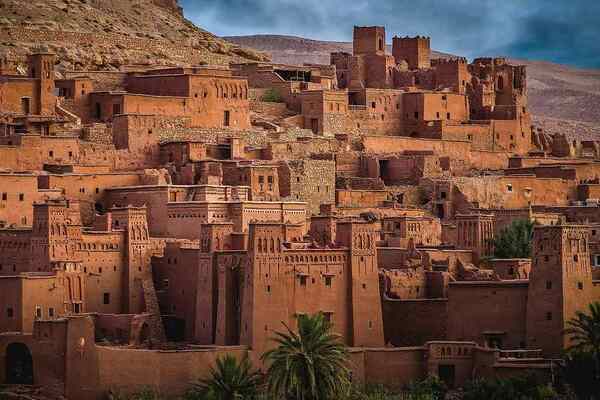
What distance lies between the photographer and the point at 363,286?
48875mm

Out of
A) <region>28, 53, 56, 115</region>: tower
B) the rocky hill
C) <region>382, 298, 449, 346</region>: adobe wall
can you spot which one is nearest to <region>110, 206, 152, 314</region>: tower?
<region>382, 298, 449, 346</region>: adobe wall

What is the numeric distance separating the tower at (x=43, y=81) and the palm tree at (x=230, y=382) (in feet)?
47.8

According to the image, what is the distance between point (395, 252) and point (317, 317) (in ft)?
22.3

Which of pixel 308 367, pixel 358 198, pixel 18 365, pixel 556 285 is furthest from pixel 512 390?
pixel 358 198

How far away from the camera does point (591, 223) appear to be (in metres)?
56.4

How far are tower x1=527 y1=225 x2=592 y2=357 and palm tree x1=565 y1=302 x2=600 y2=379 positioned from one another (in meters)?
0.27

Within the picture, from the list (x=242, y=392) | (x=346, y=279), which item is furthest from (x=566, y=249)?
(x=242, y=392)

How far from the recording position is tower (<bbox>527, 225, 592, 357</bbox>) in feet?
155

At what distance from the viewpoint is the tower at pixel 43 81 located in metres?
58.0

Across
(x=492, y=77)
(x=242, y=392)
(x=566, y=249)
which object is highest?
(x=492, y=77)

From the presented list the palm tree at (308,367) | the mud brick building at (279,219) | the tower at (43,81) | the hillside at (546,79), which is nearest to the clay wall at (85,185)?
the mud brick building at (279,219)

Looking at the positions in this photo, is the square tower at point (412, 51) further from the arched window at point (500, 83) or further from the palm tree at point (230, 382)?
the palm tree at point (230, 382)

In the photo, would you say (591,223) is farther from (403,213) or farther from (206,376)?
(206,376)

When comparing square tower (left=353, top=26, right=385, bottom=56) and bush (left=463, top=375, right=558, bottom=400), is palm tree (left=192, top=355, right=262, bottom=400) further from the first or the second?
square tower (left=353, top=26, right=385, bottom=56)
